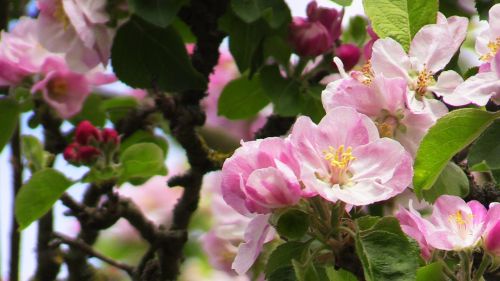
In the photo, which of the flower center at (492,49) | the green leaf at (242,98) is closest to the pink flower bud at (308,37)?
the green leaf at (242,98)

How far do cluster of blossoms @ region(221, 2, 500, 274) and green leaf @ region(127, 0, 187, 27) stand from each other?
560mm

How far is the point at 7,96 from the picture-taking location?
247 centimetres

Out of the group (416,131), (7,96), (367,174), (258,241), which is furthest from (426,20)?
(7,96)

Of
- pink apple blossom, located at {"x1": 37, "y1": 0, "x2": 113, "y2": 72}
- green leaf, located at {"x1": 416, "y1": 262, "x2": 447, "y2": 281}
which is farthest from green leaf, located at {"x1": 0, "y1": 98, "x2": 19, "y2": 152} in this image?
green leaf, located at {"x1": 416, "y1": 262, "x2": 447, "y2": 281}

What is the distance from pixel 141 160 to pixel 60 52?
0.27 meters

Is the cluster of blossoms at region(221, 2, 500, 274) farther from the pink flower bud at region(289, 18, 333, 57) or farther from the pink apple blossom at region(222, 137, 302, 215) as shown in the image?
the pink flower bud at region(289, 18, 333, 57)

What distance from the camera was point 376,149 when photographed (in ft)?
4.88

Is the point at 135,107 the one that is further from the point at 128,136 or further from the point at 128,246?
the point at 128,246

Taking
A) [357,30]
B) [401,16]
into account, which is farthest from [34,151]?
[401,16]

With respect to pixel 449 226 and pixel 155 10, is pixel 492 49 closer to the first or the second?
pixel 449 226

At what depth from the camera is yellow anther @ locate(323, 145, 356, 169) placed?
1.49 m

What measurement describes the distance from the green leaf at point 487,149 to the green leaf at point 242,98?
0.99 metres

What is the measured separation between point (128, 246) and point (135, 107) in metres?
0.89

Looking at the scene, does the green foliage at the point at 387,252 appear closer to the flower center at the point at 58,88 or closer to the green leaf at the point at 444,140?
the green leaf at the point at 444,140
